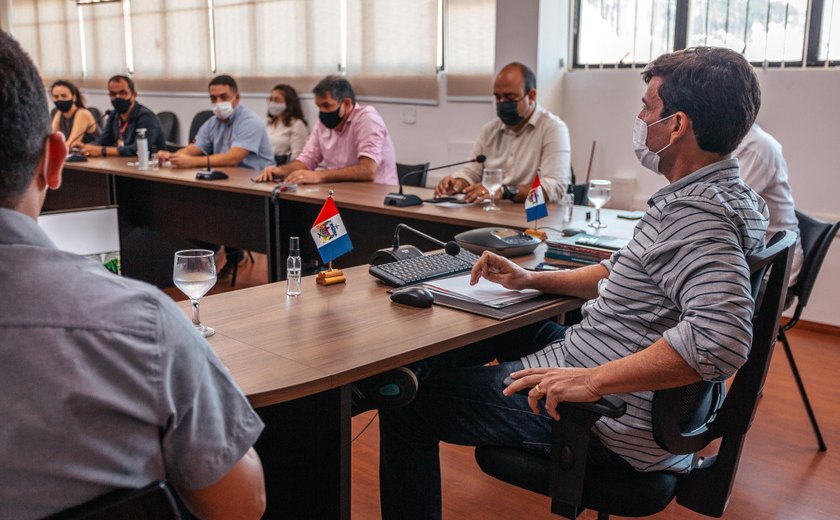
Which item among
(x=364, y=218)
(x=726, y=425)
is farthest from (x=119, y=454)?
(x=364, y=218)

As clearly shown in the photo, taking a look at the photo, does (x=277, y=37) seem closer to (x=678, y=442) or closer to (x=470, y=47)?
(x=470, y=47)

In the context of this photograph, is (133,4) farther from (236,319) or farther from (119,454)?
(119,454)

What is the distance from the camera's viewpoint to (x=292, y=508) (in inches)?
57.9

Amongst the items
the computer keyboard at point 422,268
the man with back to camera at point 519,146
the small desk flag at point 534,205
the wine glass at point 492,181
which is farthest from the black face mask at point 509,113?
the computer keyboard at point 422,268

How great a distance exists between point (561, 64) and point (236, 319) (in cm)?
351

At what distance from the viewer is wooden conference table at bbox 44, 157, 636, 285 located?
9.77 feet

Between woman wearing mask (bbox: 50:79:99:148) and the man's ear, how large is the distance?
5.98 m

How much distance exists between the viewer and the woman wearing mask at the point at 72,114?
6.40 m

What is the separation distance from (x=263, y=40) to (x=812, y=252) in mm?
5145

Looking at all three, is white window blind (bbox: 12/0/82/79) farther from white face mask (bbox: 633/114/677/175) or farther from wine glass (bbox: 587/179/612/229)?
white face mask (bbox: 633/114/677/175)

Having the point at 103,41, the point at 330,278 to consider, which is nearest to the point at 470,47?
the point at 330,278

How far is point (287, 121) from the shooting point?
5.98m

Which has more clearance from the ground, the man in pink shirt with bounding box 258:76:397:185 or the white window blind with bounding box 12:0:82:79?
the white window blind with bounding box 12:0:82:79


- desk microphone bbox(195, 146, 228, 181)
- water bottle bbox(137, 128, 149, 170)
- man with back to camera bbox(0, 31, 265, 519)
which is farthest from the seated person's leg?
water bottle bbox(137, 128, 149, 170)
